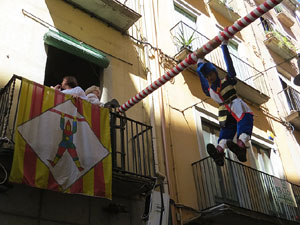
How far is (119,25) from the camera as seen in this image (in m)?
8.92

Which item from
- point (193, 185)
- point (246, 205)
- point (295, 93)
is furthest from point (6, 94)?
point (295, 93)

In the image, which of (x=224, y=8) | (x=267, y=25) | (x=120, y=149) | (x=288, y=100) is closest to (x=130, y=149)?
(x=120, y=149)

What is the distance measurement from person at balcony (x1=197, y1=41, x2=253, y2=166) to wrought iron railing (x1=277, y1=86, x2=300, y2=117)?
A: 7.57 m

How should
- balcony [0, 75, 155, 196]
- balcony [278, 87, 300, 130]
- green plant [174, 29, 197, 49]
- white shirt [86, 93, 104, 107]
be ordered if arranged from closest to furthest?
balcony [0, 75, 155, 196] → white shirt [86, 93, 104, 107] → green plant [174, 29, 197, 49] → balcony [278, 87, 300, 130]

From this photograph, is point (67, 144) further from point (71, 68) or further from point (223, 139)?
point (71, 68)

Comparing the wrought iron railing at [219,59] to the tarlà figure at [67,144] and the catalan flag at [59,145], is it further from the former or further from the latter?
the tarlà figure at [67,144]

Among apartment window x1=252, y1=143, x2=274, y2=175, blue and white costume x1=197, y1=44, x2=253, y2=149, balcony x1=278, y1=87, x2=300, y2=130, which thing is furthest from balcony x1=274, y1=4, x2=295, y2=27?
blue and white costume x1=197, y1=44, x2=253, y2=149

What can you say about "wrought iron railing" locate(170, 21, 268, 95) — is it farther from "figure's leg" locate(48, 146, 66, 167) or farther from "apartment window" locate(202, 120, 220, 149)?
"figure's leg" locate(48, 146, 66, 167)

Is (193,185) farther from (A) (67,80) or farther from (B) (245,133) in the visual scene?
(A) (67,80)

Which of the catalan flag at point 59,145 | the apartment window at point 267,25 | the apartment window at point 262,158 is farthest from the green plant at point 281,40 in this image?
the catalan flag at point 59,145

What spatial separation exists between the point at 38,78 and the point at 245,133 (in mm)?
3653

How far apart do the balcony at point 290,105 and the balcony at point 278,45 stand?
7.08 feet

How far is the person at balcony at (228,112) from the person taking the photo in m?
5.71

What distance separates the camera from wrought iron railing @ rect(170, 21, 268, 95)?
34.6ft
